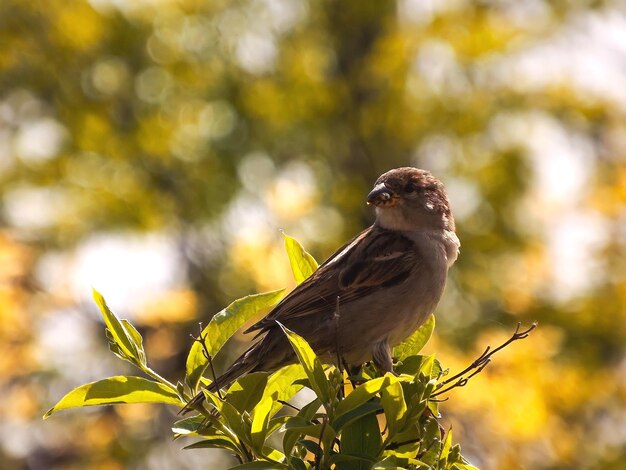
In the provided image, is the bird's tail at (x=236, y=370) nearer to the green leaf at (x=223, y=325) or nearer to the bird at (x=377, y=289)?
the bird at (x=377, y=289)

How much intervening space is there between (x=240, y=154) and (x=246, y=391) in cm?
671

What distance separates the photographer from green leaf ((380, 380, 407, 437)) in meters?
2.21

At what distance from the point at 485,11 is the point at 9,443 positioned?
5786 millimetres

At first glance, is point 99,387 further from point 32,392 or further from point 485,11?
point 485,11

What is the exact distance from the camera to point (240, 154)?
29.4ft

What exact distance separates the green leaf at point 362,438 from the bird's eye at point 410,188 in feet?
7.74

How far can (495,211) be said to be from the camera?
859 centimetres

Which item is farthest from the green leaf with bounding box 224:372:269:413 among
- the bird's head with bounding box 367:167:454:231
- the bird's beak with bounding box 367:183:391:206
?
the bird's head with bounding box 367:167:454:231

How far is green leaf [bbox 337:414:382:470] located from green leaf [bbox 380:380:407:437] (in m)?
0.04

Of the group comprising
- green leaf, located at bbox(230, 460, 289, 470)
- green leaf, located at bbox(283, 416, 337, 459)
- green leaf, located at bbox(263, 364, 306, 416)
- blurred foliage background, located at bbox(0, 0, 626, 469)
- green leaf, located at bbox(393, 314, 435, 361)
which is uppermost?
blurred foliage background, located at bbox(0, 0, 626, 469)

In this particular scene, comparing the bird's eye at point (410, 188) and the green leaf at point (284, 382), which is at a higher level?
the bird's eye at point (410, 188)

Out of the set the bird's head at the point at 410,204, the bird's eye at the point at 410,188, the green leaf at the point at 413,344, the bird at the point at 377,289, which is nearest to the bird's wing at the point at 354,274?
the bird at the point at 377,289

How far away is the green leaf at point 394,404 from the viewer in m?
2.21

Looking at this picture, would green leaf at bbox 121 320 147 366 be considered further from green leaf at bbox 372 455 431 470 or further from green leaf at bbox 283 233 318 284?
green leaf at bbox 372 455 431 470
